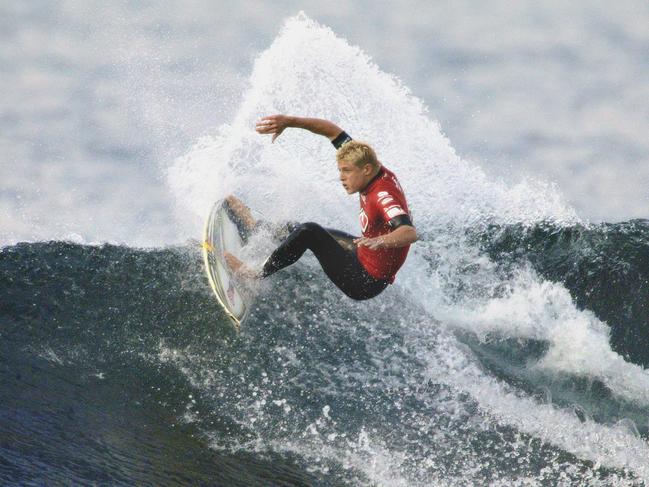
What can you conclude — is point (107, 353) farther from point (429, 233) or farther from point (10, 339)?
point (429, 233)

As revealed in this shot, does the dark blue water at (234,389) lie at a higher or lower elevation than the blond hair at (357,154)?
lower

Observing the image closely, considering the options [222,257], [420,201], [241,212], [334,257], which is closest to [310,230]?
[334,257]

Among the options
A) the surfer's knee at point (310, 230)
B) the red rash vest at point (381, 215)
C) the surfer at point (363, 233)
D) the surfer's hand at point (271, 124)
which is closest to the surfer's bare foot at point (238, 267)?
the surfer at point (363, 233)

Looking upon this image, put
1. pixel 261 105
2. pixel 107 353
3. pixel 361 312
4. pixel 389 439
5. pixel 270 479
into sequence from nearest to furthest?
pixel 270 479 < pixel 389 439 < pixel 107 353 < pixel 361 312 < pixel 261 105

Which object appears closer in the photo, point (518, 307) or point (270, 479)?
point (270, 479)

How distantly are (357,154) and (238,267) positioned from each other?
1595 mm

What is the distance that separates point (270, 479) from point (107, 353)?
219 centimetres

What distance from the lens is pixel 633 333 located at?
887 cm

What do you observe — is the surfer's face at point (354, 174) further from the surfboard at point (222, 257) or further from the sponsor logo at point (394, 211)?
the surfboard at point (222, 257)

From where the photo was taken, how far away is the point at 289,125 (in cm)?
573

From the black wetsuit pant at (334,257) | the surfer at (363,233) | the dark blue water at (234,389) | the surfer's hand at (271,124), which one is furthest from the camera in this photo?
the black wetsuit pant at (334,257)

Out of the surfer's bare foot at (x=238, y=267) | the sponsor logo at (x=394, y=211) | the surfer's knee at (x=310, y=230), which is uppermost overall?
the surfer's knee at (x=310, y=230)

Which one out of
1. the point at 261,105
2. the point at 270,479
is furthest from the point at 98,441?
the point at 261,105

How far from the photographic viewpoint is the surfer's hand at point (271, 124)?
5.61 m
